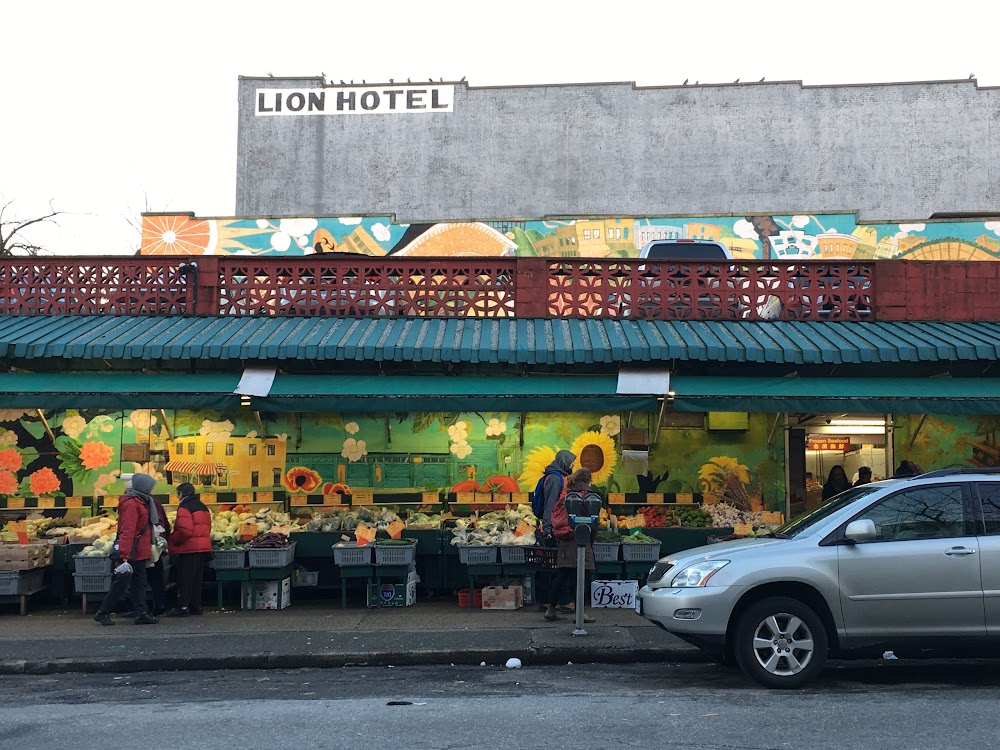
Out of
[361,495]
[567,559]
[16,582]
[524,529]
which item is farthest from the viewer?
[361,495]

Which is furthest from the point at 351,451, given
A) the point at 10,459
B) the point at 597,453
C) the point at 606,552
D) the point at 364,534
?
the point at 10,459

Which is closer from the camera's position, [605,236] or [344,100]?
[605,236]

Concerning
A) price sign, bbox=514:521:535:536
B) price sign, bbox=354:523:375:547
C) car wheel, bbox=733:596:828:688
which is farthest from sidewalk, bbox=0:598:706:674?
car wheel, bbox=733:596:828:688

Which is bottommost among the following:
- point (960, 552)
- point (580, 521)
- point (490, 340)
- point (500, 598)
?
point (500, 598)

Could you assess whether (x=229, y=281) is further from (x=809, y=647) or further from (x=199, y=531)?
(x=809, y=647)

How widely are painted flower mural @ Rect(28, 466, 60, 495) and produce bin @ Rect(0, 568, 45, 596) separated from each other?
205 cm

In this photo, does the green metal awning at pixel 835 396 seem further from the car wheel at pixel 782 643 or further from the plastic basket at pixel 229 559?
the plastic basket at pixel 229 559

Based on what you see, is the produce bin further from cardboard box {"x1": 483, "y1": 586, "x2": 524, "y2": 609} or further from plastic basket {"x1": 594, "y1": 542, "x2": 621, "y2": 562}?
plastic basket {"x1": 594, "y1": 542, "x2": 621, "y2": 562}

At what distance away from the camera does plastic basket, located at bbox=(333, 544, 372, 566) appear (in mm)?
12672

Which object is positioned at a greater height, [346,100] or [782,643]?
[346,100]

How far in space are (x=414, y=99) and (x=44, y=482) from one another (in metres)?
15.3

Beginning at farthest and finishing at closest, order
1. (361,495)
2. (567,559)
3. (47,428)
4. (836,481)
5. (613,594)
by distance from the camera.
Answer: (836,481)
(361,495)
(47,428)
(613,594)
(567,559)

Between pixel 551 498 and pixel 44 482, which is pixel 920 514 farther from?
pixel 44 482

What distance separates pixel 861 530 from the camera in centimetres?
809
